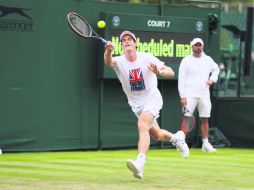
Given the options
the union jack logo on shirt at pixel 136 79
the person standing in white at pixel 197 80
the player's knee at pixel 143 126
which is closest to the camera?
the player's knee at pixel 143 126

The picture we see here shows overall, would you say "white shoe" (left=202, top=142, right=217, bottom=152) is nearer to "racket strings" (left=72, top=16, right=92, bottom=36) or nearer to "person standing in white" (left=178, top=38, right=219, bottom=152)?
"person standing in white" (left=178, top=38, right=219, bottom=152)

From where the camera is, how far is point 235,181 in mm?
10180

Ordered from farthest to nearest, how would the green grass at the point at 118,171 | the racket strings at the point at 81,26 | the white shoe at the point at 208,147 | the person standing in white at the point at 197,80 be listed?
the white shoe at the point at 208,147 < the person standing in white at the point at 197,80 < the racket strings at the point at 81,26 < the green grass at the point at 118,171

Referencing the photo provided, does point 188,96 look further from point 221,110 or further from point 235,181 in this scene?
point 235,181

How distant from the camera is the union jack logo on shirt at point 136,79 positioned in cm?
1070

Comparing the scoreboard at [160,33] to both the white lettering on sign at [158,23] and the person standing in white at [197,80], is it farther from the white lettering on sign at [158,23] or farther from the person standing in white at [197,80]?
the person standing in white at [197,80]

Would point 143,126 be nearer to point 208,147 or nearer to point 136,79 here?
point 136,79

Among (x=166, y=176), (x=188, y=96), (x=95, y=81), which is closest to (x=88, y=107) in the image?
(x=95, y=81)

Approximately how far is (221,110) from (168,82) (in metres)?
1.29

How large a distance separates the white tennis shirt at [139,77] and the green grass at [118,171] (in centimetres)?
106

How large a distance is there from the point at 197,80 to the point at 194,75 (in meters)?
0.12

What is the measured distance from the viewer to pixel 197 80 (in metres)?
15.6

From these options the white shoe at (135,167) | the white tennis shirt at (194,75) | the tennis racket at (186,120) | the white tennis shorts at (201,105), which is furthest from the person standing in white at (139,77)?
the white tennis shorts at (201,105)

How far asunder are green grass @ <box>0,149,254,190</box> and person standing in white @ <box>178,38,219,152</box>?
0.99 metres
